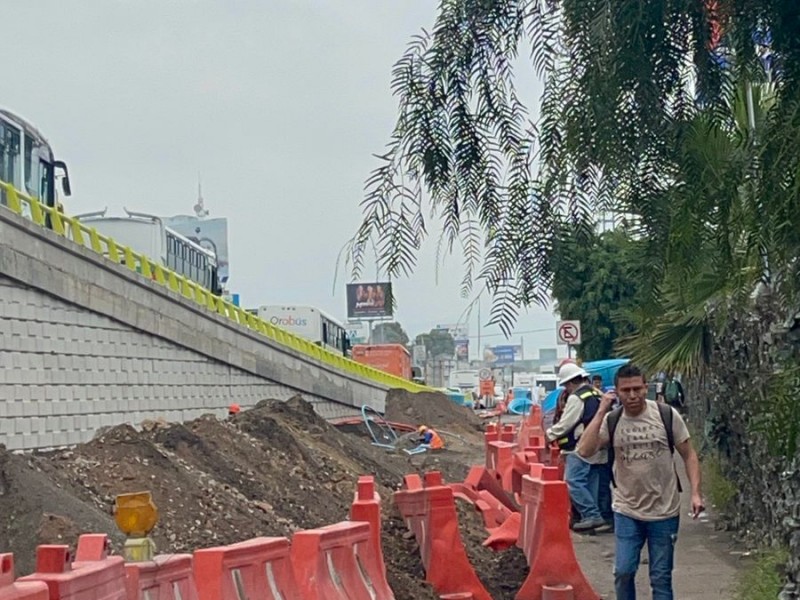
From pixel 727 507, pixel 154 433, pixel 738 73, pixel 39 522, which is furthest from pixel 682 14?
pixel 154 433

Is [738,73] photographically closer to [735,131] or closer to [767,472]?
[735,131]

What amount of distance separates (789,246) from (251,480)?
12500mm

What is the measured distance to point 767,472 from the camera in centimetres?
957

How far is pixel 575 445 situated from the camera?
1223 cm

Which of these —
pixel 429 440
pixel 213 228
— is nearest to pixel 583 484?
pixel 429 440

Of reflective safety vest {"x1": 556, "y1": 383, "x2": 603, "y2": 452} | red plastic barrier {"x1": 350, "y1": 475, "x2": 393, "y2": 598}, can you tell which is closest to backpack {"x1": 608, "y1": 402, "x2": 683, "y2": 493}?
red plastic barrier {"x1": 350, "y1": 475, "x2": 393, "y2": 598}

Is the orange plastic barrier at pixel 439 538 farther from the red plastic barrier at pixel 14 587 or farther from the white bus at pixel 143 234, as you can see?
the white bus at pixel 143 234

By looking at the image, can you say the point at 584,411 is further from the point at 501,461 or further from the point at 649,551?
the point at 649,551

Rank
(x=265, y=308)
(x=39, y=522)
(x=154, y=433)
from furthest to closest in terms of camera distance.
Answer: (x=265, y=308)
(x=154, y=433)
(x=39, y=522)

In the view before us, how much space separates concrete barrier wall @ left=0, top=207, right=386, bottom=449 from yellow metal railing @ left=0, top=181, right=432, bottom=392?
1.56ft

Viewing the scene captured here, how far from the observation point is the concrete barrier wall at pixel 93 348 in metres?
18.4

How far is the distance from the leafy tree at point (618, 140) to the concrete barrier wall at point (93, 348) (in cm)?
1481

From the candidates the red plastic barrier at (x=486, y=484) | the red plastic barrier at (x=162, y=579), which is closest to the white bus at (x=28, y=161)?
the red plastic barrier at (x=486, y=484)

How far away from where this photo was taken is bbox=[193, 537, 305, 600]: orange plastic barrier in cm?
576
